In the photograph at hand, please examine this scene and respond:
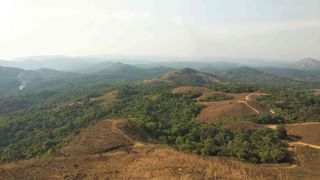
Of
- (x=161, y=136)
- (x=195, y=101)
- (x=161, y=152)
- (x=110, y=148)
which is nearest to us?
(x=161, y=152)

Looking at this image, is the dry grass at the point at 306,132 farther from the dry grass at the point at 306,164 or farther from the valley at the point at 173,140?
the dry grass at the point at 306,164

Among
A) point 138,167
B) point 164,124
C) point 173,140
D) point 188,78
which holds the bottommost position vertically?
point 188,78

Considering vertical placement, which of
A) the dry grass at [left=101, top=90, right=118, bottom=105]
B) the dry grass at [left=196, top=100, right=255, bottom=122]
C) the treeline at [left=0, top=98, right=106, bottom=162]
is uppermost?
the dry grass at [left=196, top=100, right=255, bottom=122]

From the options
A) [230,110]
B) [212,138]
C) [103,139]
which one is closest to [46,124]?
[230,110]

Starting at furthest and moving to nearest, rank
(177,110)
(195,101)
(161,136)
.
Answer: (195,101), (177,110), (161,136)

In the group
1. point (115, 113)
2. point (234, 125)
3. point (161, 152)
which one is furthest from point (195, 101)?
point (161, 152)

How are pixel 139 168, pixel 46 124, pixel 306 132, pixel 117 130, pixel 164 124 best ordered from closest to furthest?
pixel 139 168, pixel 117 130, pixel 306 132, pixel 164 124, pixel 46 124

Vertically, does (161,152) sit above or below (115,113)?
above

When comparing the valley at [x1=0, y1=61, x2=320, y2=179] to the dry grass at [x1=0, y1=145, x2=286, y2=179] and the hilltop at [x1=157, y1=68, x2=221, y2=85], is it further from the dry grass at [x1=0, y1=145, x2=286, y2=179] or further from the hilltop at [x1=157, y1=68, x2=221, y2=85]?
the hilltop at [x1=157, y1=68, x2=221, y2=85]

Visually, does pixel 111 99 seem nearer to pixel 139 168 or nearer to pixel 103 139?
pixel 103 139

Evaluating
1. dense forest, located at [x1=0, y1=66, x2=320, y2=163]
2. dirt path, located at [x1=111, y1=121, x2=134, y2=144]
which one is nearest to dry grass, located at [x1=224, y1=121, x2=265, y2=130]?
dense forest, located at [x1=0, y1=66, x2=320, y2=163]

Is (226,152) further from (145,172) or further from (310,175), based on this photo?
(145,172)
